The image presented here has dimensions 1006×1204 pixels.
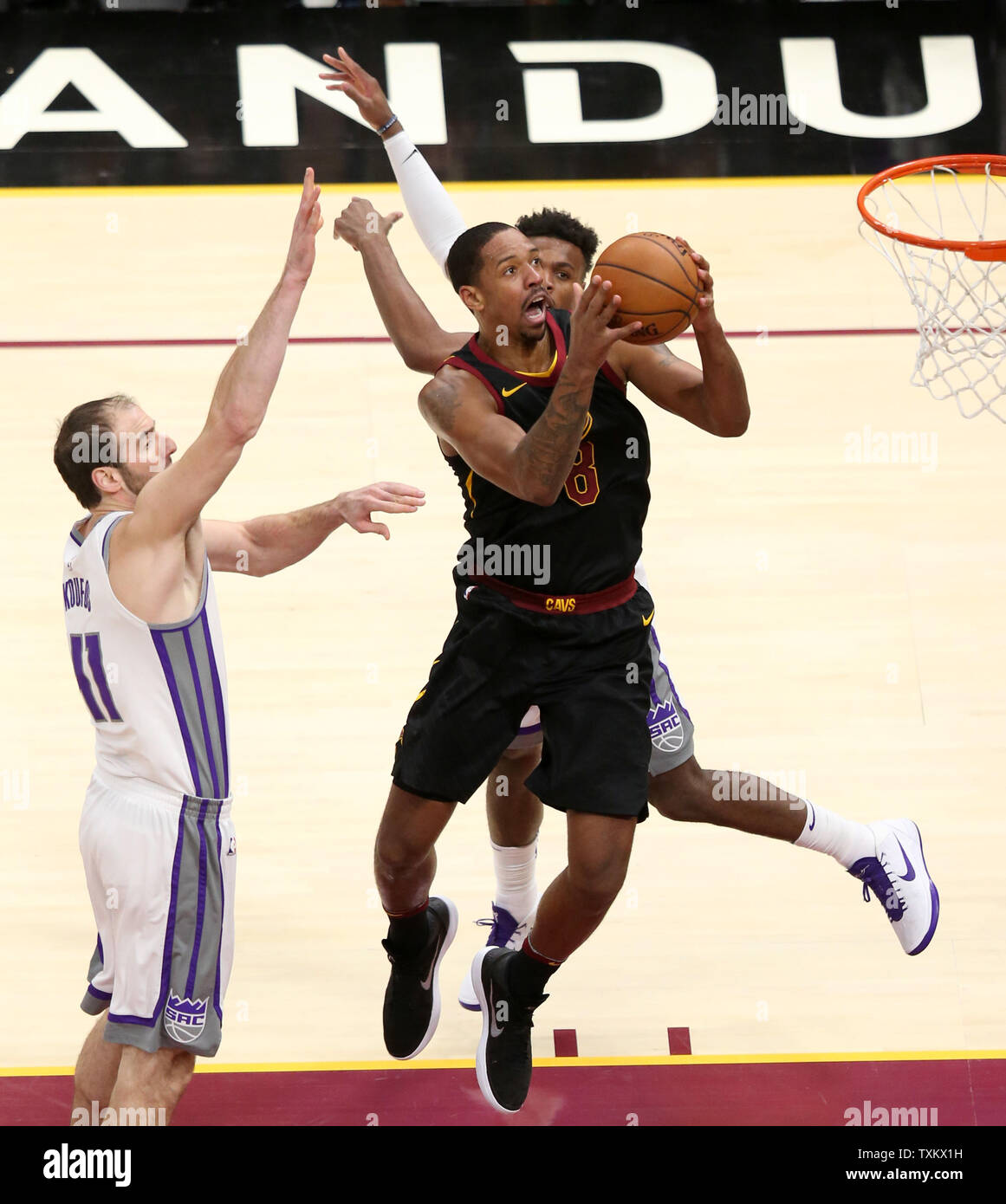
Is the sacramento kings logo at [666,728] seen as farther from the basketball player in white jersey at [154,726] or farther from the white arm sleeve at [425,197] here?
the white arm sleeve at [425,197]

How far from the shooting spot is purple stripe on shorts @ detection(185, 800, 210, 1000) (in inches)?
161

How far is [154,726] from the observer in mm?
4090

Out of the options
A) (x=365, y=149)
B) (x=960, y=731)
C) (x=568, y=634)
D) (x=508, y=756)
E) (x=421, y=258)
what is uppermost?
(x=365, y=149)

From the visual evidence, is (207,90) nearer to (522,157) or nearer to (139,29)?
(139,29)

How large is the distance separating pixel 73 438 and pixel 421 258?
5012 millimetres

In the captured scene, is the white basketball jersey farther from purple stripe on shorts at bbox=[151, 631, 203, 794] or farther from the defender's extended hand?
the defender's extended hand

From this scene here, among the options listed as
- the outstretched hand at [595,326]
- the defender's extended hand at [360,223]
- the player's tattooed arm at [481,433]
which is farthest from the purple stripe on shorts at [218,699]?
the defender's extended hand at [360,223]

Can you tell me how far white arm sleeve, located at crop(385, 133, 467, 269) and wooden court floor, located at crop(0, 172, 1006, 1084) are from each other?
1937 mm

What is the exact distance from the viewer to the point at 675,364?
454 centimetres

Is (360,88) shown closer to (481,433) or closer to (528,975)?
(481,433)

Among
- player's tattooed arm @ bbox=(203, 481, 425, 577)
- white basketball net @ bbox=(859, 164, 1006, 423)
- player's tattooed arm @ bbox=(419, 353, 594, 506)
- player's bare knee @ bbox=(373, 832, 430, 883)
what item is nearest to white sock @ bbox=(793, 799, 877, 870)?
player's bare knee @ bbox=(373, 832, 430, 883)

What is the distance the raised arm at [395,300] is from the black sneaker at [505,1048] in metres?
1.94

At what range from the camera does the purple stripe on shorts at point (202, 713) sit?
4.10 meters
